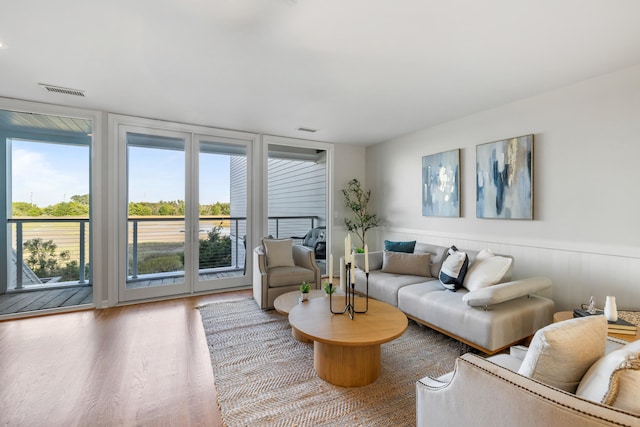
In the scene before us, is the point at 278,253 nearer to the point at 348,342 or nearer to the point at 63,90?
the point at 348,342

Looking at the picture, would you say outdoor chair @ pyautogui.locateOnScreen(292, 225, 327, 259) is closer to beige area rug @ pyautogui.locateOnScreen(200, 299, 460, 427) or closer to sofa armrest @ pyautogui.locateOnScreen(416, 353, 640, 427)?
beige area rug @ pyautogui.locateOnScreen(200, 299, 460, 427)

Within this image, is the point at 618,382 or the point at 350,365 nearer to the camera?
the point at 618,382

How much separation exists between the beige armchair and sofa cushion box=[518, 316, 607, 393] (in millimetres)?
2873

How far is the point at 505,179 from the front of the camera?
330cm

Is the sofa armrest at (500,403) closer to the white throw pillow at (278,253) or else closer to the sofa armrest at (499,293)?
the sofa armrest at (499,293)

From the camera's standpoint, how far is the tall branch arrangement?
17.6ft

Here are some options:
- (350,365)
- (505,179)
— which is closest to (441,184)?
(505,179)

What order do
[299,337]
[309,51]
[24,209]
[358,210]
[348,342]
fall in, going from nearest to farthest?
[348,342]
[309,51]
[299,337]
[24,209]
[358,210]

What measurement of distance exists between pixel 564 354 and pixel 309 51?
237cm

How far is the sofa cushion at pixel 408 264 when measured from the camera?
3.54 meters

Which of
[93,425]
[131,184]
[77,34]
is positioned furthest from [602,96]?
[131,184]

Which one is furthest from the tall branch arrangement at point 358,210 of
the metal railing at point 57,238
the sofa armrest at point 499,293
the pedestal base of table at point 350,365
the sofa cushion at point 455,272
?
the metal railing at point 57,238

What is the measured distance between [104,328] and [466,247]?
445 centimetres

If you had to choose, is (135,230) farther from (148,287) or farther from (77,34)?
(77,34)
